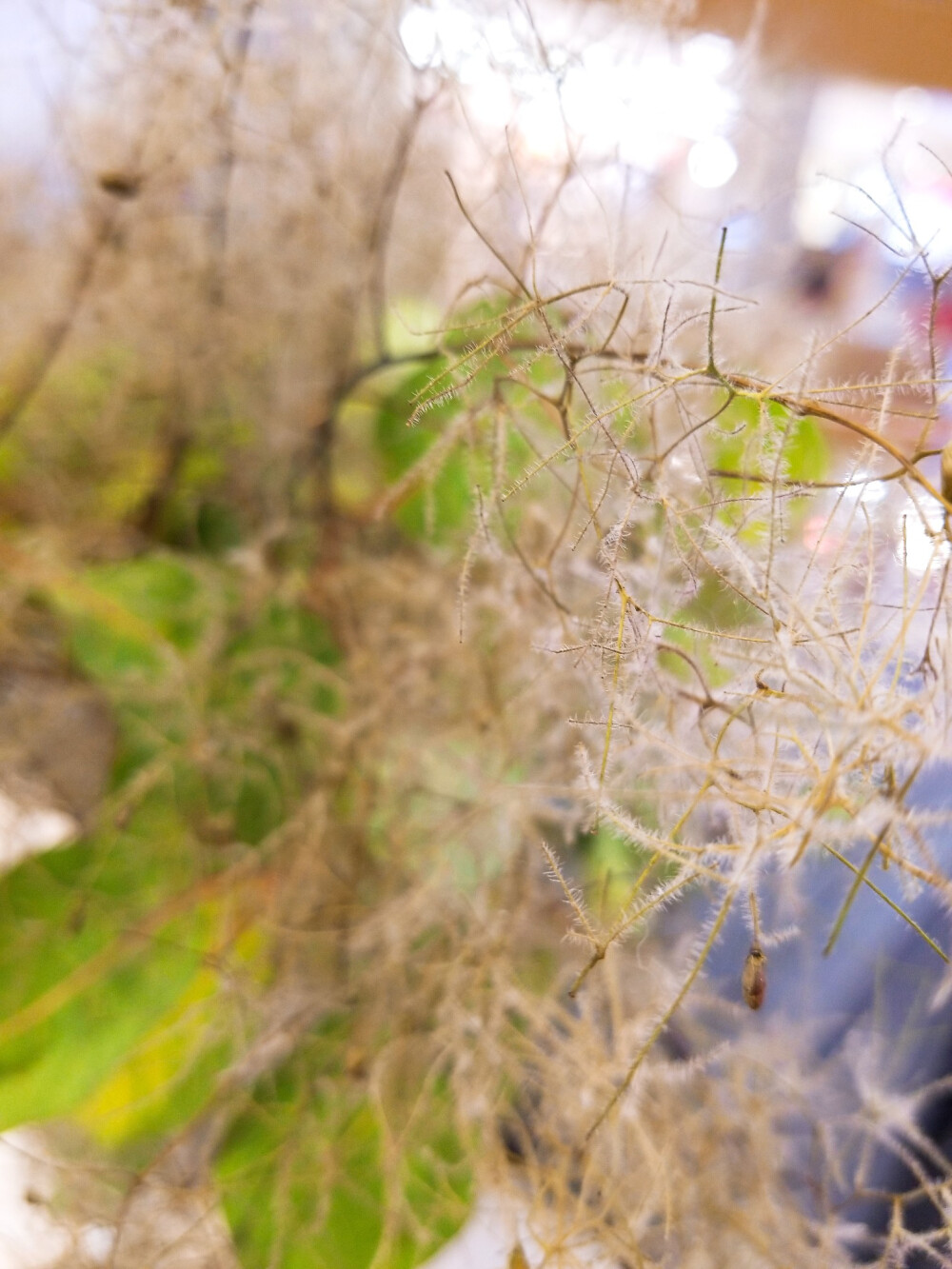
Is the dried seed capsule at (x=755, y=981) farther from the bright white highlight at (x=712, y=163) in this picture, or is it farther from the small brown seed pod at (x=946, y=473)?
the bright white highlight at (x=712, y=163)

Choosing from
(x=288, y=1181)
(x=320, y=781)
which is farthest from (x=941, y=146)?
(x=288, y=1181)

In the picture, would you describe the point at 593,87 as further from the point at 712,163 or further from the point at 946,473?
the point at 946,473

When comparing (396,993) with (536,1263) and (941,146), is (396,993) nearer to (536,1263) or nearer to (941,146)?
(536,1263)

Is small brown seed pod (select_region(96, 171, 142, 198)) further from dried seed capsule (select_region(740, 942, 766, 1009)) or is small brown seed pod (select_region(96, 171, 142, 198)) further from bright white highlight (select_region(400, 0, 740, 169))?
dried seed capsule (select_region(740, 942, 766, 1009))

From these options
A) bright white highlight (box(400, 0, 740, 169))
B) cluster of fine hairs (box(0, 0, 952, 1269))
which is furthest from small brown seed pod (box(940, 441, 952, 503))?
bright white highlight (box(400, 0, 740, 169))

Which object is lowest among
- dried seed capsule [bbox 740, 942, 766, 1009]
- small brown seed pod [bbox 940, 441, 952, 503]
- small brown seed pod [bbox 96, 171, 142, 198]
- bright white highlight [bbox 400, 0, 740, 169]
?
dried seed capsule [bbox 740, 942, 766, 1009]

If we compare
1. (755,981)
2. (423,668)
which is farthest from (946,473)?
(423,668)

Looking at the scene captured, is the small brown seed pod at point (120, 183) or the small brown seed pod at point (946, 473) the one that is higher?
the small brown seed pod at point (120, 183)

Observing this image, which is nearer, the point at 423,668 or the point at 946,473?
the point at 946,473

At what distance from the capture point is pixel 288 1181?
291mm

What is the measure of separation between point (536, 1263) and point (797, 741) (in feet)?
0.57

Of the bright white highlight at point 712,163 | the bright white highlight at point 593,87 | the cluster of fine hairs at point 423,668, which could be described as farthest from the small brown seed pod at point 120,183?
the bright white highlight at point 712,163

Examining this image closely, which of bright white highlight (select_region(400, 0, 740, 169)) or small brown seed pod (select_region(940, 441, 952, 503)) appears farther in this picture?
bright white highlight (select_region(400, 0, 740, 169))

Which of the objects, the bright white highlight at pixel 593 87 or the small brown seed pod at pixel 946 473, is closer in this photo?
the small brown seed pod at pixel 946 473
